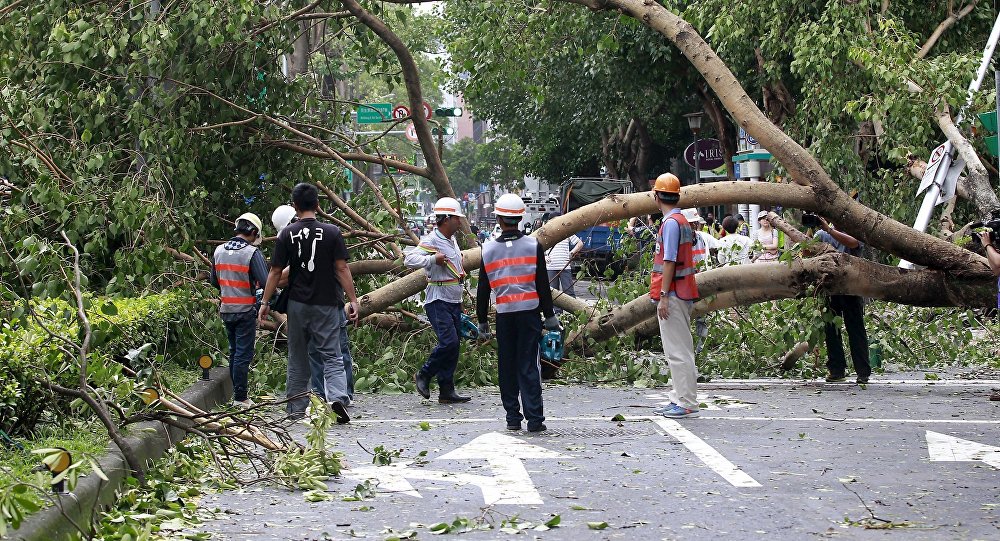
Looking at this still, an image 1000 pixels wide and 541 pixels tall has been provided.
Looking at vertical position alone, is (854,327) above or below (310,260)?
below

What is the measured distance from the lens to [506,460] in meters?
7.62

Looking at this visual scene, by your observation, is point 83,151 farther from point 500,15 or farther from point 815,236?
point 815,236

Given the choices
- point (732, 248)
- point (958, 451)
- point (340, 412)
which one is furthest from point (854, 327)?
point (340, 412)

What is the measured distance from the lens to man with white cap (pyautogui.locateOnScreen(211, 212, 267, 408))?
10.3 m

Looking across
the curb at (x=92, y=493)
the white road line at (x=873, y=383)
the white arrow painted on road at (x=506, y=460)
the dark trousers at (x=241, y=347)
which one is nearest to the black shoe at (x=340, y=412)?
the curb at (x=92, y=493)

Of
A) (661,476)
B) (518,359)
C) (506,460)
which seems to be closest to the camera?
(661,476)

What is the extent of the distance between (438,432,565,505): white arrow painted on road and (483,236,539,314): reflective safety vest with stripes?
907 mm

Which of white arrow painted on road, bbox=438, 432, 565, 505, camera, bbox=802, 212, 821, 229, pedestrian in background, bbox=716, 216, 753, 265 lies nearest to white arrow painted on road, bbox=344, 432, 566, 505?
white arrow painted on road, bbox=438, 432, 565, 505

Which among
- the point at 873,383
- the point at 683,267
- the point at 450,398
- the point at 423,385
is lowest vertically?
the point at 873,383

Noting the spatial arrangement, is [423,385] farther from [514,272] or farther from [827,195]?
[827,195]

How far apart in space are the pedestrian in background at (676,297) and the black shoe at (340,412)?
7.60 ft

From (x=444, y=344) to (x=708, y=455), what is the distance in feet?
11.2

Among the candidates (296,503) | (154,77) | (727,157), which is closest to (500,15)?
(154,77)

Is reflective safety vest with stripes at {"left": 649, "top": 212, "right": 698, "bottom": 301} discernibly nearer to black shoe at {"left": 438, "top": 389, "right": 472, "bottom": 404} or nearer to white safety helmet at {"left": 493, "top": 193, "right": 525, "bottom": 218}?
white safety helmet at {"left": 493, "top": 193, "right": 525, "bottom": 218}
